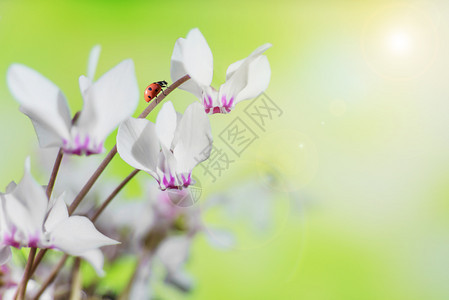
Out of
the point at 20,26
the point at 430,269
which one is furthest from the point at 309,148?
the point at 20,26

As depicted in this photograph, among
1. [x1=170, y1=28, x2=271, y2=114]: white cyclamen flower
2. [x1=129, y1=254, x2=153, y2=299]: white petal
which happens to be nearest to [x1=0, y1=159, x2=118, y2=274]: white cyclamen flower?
[x1=170, y1=28, x2=271, y2=114]: white cyclamen flower

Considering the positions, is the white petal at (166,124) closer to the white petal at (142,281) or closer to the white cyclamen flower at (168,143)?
the white cyclamen flower at (168,143)

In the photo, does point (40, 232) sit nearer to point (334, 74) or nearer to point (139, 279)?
point (139, 279)

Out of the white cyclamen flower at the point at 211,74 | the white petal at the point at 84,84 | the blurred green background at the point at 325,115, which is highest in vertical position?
the white cyclamen flower at the point at 211,74

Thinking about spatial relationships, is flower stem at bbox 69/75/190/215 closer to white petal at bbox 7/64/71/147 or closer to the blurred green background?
white petal at bbox 7/64/71/147

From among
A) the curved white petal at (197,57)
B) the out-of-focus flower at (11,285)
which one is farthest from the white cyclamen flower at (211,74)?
A: the out-of-focus flower at (11,285)

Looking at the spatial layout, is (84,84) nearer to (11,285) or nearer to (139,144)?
(139,144)
